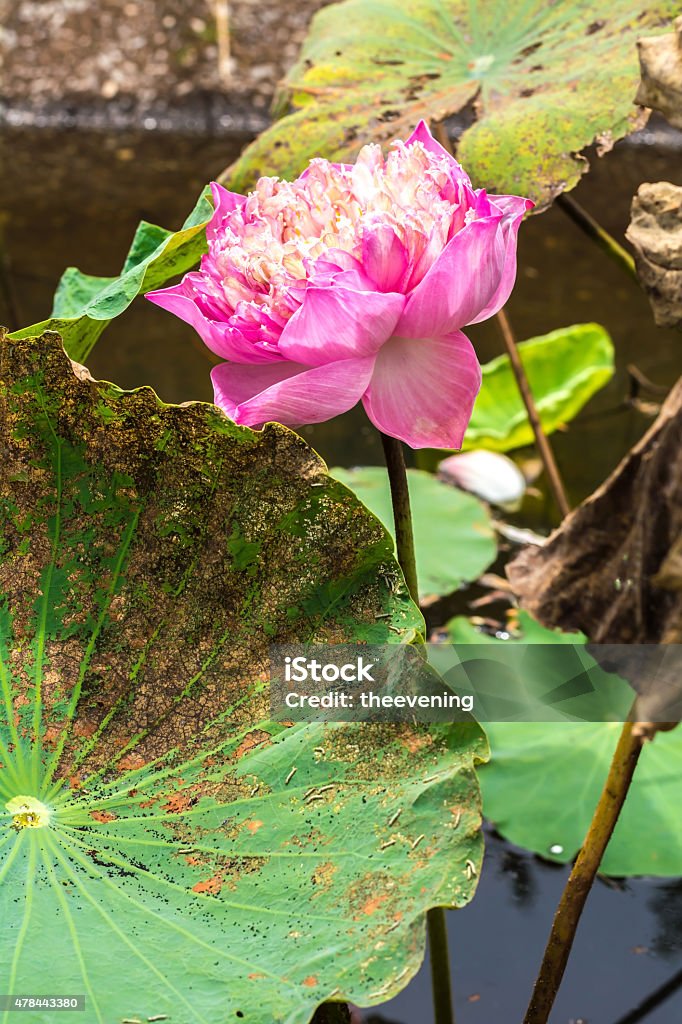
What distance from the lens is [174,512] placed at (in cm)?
62

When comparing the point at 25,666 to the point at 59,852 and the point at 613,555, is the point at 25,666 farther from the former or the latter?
the point at 613,555

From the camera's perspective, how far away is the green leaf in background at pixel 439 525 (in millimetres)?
1418

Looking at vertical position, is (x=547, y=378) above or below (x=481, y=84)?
above

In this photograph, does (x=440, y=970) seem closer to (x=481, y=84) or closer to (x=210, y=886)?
(x=210, y=886)

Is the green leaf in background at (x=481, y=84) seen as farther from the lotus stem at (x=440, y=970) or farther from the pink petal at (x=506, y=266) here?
the lotus stem at (x=440, y=970)

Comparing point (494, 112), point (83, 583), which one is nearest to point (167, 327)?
point (494, 112)

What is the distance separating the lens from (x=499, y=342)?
2.09 m

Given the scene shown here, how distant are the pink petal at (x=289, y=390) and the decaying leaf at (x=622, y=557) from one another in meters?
0.12

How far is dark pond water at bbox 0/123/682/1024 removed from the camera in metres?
0.90

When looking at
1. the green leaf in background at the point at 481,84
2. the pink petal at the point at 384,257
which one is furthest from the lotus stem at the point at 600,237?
the pink petal at the point at 384,257

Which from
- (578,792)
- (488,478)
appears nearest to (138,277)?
(578,792)

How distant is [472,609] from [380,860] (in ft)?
2.90

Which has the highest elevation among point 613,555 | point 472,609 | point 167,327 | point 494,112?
point 167,327

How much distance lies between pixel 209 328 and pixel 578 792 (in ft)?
2.10
